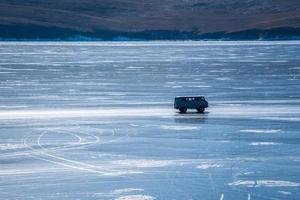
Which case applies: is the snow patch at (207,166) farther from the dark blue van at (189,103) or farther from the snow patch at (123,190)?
the dark blue van at (189,103)

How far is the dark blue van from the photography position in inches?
1336

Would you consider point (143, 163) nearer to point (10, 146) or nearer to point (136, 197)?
point (136, 197)

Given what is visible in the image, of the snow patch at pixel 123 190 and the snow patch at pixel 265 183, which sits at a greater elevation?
the snow patch at pixel 123 190

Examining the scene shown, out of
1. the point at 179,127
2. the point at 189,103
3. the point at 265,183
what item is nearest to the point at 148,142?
the point at 179,127

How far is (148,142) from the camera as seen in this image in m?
24.9

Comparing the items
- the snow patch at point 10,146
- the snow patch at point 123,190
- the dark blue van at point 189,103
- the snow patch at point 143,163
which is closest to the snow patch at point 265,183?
the snow patch at point 123,190

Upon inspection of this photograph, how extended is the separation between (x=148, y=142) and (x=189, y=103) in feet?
31.3

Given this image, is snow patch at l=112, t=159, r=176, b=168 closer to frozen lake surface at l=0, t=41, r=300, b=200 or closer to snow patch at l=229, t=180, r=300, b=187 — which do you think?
frozen lake surface at l=0, t=41, r=300, b=200

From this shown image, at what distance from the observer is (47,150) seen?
76.8ft

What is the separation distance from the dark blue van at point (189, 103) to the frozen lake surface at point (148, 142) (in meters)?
0.43

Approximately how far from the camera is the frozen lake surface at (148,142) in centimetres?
1770

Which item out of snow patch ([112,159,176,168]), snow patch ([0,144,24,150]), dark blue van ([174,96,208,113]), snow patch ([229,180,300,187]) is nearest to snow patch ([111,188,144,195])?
snow patch ([229,180,300,187])

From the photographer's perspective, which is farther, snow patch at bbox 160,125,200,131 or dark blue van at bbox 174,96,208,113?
dark blue van at bbox 174,96,208,113

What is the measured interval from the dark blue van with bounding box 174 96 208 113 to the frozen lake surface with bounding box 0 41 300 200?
430 millimetres
